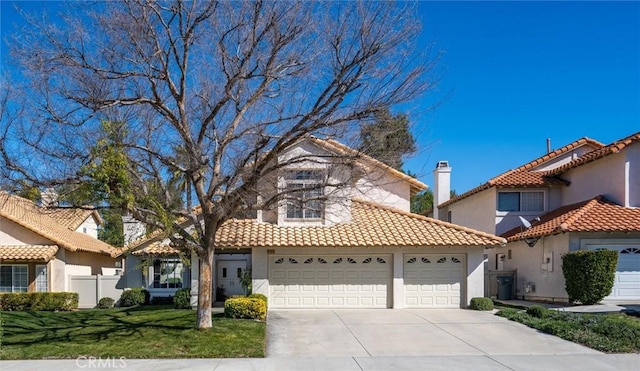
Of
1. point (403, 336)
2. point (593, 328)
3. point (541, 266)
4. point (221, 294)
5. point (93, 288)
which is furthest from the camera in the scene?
point (93, 288)

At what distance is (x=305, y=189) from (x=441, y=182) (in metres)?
19.7

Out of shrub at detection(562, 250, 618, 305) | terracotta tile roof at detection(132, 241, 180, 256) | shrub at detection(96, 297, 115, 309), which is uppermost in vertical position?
terracotta tile roof at detection(132, 241, 180, 256)

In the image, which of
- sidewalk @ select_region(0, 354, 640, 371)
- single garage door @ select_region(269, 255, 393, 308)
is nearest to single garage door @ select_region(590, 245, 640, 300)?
single garage door @ select_region(269, 255, 393, 308)

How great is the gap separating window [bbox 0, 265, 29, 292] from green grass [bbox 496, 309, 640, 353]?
64.9ft

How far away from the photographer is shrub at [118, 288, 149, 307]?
22781mm

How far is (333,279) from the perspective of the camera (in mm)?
19812

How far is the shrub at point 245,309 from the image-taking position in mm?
16078

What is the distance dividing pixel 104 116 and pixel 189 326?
5.80 meters

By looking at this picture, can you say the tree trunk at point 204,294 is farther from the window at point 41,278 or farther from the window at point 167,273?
the window at point 41,278

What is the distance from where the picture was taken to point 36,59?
12.4 meters

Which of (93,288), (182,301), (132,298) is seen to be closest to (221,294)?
(132,298)

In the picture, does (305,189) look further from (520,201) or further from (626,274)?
(520,201)

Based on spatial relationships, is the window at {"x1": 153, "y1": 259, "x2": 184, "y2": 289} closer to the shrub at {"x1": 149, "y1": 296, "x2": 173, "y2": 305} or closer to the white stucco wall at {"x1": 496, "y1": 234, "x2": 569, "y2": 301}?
the shrub at {"x1": 149, "y1": 296, "x2": 173, "y2": 305}

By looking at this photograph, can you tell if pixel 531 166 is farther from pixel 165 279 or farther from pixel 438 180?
pixel 165 279
